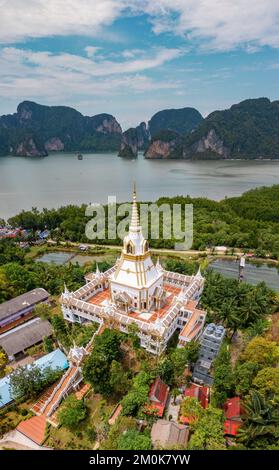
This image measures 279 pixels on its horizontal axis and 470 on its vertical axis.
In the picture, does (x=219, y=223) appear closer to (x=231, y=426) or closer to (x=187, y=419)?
(x=231, y=426)

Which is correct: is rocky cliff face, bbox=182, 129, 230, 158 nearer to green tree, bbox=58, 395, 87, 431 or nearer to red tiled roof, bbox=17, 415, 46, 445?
green tree, bbox=58, 395, 87, 431

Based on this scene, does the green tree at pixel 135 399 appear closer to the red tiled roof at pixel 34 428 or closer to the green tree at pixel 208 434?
the green tree at pixel 208 434

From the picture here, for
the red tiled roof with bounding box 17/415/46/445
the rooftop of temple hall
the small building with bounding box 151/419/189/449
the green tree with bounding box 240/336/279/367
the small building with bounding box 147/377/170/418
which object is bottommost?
the red tiled roof with bounding box 17/415/46/445

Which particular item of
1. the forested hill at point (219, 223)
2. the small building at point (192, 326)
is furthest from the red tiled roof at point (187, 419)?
the forested hill at point (219, 223)

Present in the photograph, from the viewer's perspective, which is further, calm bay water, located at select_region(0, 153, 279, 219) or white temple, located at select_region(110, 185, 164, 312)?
calm bay water, located at select_region(0, 153, 279, 219)

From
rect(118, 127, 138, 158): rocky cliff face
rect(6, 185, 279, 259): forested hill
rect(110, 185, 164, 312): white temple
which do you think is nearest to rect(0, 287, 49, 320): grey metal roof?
rect(110, 185, 164, 312): white temple
